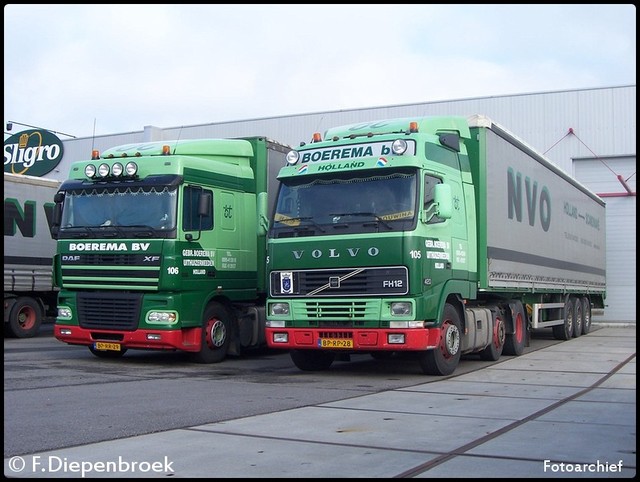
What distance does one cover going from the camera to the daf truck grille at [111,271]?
12.3 m

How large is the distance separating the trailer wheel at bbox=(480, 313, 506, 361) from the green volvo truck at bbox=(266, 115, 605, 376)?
0.78ft

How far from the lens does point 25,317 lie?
18.1 meters

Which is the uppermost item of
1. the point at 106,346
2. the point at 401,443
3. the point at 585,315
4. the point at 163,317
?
the point at 163,317

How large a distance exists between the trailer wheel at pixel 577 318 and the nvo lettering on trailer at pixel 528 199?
4.72 m

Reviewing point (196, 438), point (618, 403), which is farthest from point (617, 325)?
point (196, 438)

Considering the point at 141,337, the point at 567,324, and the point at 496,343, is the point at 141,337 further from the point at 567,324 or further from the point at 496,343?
the point at 567,324

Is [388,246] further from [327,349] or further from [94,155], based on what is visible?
[94,155]

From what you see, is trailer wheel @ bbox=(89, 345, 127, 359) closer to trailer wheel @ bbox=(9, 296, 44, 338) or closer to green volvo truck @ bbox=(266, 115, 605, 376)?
green volvo truck @ bbox=(266, 115, 605, 376)

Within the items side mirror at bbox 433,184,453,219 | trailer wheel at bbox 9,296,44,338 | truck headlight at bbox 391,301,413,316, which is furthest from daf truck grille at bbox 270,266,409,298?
trailer wheel at bbox 9,296,44,338

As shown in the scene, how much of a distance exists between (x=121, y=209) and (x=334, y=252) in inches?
151

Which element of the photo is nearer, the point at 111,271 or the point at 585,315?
the point at 111,271

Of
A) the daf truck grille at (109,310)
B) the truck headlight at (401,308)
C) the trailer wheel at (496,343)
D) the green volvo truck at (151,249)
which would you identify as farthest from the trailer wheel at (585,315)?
the daf truck grille at (109,310)

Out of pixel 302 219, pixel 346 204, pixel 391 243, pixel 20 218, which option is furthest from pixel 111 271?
pixel 20 218

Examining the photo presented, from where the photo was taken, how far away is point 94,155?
13.4 meters
